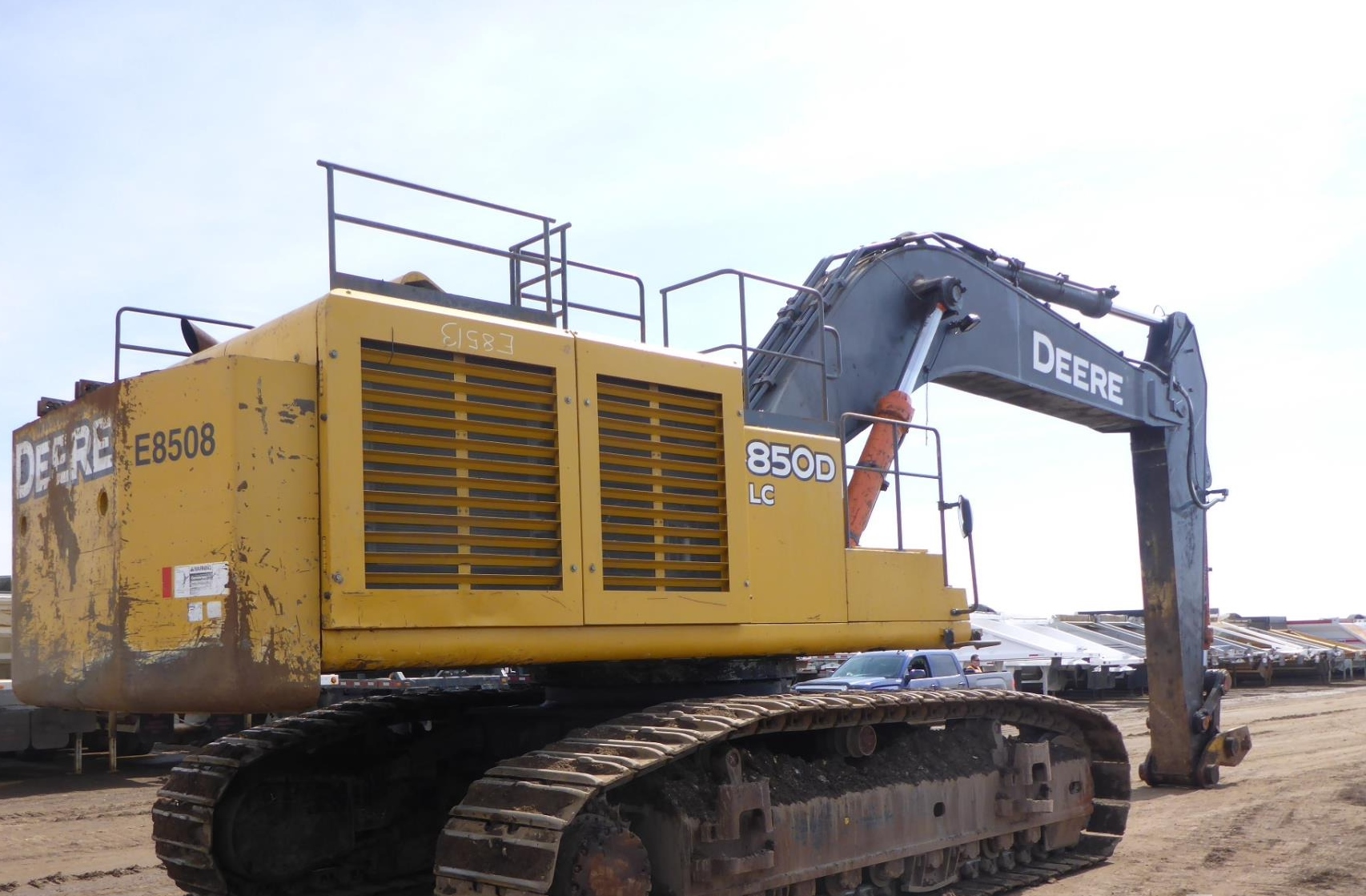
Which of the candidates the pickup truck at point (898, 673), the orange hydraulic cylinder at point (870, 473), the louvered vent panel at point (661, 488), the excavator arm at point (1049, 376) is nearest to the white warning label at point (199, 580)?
the louvered vent panel at point (661, 488)

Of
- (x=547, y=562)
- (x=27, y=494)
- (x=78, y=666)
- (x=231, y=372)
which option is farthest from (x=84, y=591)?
(x=547, y=562)

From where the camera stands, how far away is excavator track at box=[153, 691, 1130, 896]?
5.87m

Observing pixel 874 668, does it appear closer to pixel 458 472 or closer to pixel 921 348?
pixel 921 348

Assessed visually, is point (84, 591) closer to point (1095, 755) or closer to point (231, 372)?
point (231, 372)

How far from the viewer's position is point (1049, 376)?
12.3 metres

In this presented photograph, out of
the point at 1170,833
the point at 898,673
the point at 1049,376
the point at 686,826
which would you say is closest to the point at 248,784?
the point at 686,826

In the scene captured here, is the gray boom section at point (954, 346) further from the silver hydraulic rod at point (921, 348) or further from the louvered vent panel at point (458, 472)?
the louvered vent panel at point (458, 472)

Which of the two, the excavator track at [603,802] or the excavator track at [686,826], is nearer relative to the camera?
the excavator track at [686,826]

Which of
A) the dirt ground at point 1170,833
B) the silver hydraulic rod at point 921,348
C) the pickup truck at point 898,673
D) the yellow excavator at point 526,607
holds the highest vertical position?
the silver hydraulic rod at point 921,348

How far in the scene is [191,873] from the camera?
7523 millimetres

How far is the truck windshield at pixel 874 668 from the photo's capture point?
21.1m

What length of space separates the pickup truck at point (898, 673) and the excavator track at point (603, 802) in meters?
10.4

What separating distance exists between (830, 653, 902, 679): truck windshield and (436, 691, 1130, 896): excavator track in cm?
1168

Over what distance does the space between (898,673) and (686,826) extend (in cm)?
1486
